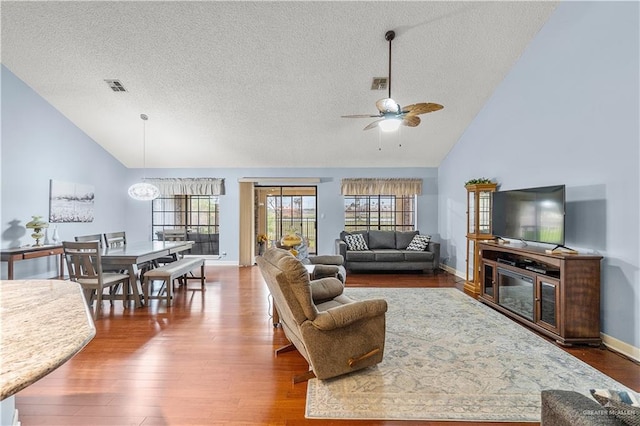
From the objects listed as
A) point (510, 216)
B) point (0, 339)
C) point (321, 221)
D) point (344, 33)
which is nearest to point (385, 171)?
point (321, 221)

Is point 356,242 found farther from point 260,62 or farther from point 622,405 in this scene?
point 622,405

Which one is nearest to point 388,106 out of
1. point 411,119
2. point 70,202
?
point 411,119

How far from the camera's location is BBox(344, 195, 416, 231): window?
747 cm

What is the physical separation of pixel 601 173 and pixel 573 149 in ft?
1.46

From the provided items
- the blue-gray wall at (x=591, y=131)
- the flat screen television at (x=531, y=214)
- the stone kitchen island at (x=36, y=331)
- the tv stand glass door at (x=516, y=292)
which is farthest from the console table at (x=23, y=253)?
the blue-gray wall at (x=591, y=131)

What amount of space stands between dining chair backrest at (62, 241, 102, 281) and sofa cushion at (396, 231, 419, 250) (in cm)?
546

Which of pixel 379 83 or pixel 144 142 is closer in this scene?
pixel 379 83

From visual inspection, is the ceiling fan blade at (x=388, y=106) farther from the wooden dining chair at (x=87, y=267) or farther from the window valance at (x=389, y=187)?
the window valance at (x=389, y=187)

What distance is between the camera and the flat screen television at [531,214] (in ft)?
10.6

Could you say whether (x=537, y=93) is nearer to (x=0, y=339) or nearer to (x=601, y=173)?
(x=601, y=173)

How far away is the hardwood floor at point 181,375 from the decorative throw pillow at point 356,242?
3030mm

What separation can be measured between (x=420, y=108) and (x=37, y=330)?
11.1 feet

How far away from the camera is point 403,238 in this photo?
6816 millimetres

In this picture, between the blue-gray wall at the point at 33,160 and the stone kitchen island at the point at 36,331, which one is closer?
the stone kitchen island at the point at 36,331
